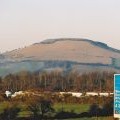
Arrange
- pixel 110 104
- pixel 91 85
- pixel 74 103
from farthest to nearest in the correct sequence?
1. pixel 91 85
2. pixel 74 103
3. pixel 110 104

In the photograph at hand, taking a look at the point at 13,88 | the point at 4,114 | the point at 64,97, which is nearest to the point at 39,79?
the point at 13,88

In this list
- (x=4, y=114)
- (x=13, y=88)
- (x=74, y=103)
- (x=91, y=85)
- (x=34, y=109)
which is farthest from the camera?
(x=91, y=85)

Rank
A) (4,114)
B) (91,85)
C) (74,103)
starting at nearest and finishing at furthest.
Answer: (4,114), (74,103), (91,85)

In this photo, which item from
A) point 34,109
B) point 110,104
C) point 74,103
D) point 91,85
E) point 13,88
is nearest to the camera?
point 34,109

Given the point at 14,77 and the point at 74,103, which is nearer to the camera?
the point at 74,103

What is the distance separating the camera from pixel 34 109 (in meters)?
37.9

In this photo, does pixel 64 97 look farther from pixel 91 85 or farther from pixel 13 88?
pixel 91 85

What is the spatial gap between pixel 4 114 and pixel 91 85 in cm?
5461

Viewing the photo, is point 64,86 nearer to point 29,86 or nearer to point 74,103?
point 29,86

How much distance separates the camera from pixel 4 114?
34.6m

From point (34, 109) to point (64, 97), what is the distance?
1990 centimetres

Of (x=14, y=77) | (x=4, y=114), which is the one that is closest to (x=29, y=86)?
(x=14, y=77)

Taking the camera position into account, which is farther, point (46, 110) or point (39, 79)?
point (39, 79)

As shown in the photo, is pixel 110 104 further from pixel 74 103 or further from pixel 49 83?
pixel 49 83
